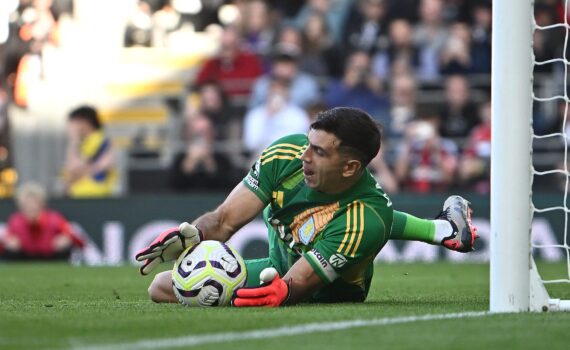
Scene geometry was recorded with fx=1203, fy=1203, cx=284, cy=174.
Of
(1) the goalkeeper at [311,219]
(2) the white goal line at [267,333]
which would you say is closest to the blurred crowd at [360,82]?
(1) the goalkeeper at [311,219]

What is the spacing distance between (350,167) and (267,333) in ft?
5.57

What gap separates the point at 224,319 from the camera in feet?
19.3

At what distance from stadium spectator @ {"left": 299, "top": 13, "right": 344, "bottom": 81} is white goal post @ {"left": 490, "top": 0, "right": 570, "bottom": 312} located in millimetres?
10789

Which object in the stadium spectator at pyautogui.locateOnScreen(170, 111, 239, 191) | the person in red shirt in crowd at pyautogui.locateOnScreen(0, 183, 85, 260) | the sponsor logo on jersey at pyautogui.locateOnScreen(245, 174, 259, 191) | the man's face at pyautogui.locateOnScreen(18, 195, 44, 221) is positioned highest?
the sponsor logo on jersey at pyautogui.locateOnScreen(245, 174, 259, 191)

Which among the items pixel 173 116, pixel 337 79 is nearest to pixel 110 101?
pixel 173 116

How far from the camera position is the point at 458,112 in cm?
1573

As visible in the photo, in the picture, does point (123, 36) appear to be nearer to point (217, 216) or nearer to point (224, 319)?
point (217, 216)

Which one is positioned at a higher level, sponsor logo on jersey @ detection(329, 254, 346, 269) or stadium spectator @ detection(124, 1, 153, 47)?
stadium spectator @ detection(124, 1, 153, 47)

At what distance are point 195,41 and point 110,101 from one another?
1653 mm

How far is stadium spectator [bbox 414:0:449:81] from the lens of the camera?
16812 mm

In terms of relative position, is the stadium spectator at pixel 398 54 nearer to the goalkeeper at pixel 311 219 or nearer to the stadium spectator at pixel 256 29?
the stadium spectator at pixel 256 29

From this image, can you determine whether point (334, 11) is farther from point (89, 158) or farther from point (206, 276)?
point (206, 276)

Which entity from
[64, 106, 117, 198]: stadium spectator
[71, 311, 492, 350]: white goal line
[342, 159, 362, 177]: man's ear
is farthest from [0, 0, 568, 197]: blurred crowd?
[71, 311, 492, 350]: white goal line

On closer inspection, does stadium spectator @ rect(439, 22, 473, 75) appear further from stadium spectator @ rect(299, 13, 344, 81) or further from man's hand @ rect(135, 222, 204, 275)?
man's hand @ rect(135, 222, 204, 275)
